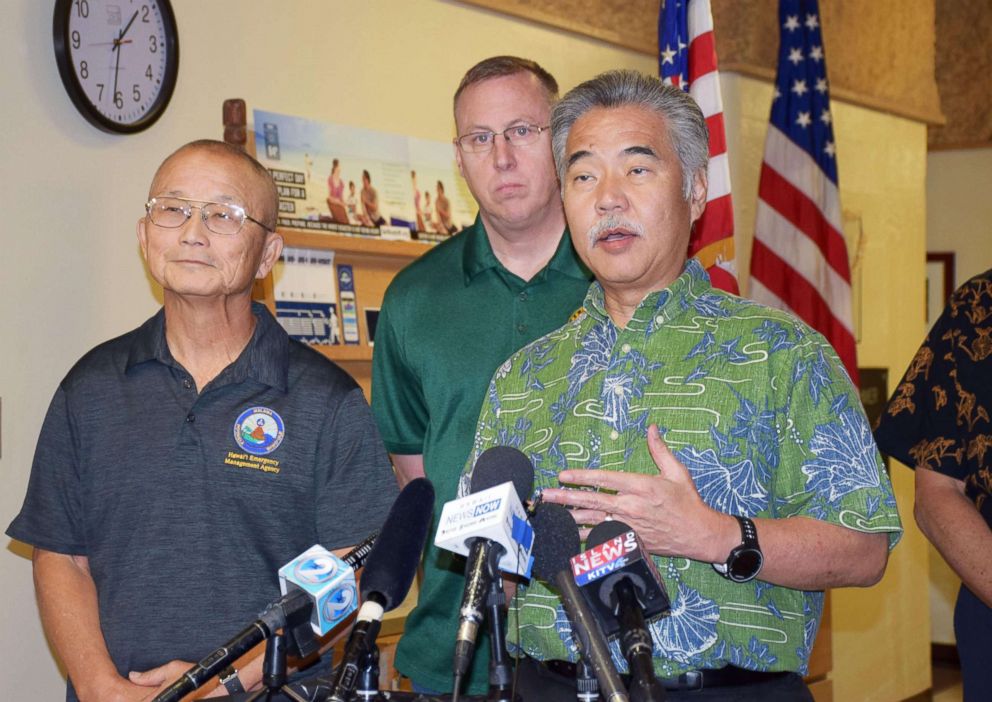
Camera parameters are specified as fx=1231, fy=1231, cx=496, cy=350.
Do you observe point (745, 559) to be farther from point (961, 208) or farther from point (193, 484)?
point (961, 208)

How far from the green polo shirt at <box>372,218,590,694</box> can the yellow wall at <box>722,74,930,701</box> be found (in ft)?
12.0

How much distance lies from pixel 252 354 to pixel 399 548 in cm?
102

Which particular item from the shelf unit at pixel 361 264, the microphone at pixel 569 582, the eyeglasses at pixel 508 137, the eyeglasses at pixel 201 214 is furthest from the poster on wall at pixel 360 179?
the microphone at pixel 569 582

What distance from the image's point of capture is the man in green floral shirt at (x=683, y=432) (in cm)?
175

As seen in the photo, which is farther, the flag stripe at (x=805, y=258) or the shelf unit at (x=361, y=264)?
the flag stripe at (x=805, y=258)

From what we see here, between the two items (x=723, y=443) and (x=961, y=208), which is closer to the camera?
(x=723, y=443)

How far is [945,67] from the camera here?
8.24 meters

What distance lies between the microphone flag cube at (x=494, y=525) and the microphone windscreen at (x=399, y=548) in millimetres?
84

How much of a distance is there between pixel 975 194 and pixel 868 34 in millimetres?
2080

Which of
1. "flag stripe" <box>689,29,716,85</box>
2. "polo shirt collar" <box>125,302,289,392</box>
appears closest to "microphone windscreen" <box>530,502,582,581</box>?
"polo shirt collar" <box>125,302,289,392</box>

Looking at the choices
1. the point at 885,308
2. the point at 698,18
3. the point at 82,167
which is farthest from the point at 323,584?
the point at 885,308

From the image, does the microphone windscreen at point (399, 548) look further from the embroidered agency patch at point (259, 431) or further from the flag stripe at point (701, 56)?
the flag stripe at point (701, 56)

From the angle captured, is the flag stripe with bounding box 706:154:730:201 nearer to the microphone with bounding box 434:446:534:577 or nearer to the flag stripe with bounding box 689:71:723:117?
the flag stripe with bounding box 689:71:723:117

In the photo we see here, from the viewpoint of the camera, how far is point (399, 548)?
1.54 meters
